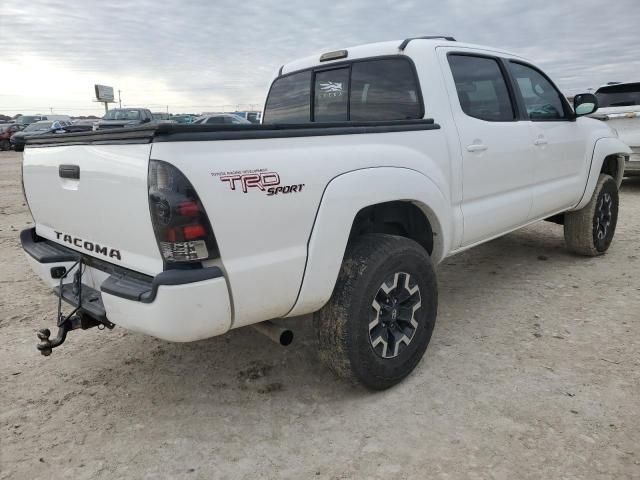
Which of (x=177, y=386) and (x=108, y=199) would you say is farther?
(x=177, y=386)

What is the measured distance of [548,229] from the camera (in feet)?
22.4

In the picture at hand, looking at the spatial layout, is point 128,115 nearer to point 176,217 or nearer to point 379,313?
point 379,313

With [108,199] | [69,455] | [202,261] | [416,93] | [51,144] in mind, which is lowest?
[69,455]

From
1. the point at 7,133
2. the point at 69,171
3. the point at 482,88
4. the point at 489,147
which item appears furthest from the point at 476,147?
the point at 7,133

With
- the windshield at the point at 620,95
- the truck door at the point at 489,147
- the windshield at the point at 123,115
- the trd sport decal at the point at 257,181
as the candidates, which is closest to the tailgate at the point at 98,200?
the trd sport decal at the point at 257,181

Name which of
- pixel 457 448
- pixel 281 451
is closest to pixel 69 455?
pixel 281 451

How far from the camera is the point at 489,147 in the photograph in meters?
3.44

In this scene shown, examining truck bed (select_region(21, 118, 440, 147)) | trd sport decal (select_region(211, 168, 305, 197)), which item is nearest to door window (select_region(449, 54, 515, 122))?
truck bed (select_region(21, 118, 440, 147))

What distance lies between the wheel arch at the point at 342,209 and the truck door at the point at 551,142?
1.61m

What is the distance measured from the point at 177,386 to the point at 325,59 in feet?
8.22

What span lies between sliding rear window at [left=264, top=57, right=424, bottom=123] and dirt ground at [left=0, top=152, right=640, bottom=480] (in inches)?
62.5

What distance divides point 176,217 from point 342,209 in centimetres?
82

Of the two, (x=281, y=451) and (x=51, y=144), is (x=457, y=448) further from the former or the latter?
(x=51, y=144)

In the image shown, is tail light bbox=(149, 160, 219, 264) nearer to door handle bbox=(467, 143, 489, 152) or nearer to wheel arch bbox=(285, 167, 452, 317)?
wheel arch bbox=(285, 167, 452, 317)
